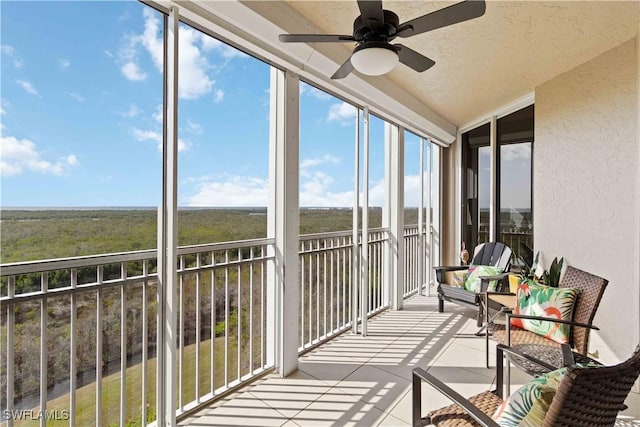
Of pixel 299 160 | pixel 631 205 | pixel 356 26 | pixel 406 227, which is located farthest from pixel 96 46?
pixel 406 227

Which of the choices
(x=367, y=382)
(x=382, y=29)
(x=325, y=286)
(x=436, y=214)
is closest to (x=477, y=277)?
(x=325, y=286)

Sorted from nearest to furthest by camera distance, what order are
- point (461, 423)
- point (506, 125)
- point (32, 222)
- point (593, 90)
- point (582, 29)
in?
1. point (461, 423)
2. point (32, 222)
3. point (582, 29)
4. point (593, 90)
5. point (506, 125)

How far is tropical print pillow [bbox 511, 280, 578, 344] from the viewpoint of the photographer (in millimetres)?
2459

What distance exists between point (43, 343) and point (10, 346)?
125mm

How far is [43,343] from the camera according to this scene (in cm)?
168

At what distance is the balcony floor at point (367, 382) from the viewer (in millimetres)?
2312

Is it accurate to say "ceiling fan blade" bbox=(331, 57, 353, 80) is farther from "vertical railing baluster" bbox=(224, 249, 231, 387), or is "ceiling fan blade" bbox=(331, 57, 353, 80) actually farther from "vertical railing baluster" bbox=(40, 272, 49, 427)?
"vertical railing baluster" bbox=(40, 272, 49, 427)

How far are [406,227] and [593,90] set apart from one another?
2.74m

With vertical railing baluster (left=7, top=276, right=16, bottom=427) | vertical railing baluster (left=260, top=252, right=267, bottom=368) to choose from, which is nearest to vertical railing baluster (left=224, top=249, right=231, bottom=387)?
vertical railing baluster (left=260, top=252, right=267, bottom=368)

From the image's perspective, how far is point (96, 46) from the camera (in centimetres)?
180

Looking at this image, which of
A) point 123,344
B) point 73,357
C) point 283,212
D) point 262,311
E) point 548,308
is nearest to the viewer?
point 73,357

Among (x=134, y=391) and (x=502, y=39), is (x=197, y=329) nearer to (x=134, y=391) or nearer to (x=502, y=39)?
(x=134, y=391)

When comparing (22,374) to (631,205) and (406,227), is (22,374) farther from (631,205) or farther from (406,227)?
(406,227)

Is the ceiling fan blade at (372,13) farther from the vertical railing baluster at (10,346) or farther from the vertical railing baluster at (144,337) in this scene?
the vertical railing baluster at (10,346)
